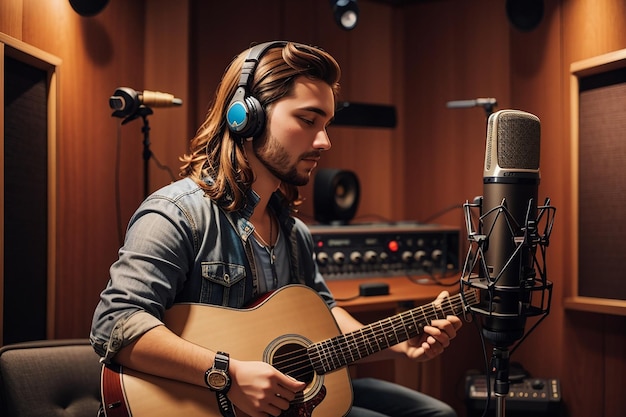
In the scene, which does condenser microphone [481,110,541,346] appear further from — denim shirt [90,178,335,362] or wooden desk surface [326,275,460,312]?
wooden desk surface [326,275,460,312]

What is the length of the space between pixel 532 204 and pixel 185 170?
1.01m

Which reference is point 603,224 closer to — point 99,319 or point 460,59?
point 460,59

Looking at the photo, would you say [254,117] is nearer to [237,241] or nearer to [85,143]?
[237,241]

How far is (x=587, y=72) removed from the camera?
2484mm

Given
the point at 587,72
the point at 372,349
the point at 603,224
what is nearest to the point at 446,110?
the point at 587,72

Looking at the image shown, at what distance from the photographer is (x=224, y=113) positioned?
69.4 inches

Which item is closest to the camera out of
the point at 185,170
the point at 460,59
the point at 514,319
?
the point at 514,319

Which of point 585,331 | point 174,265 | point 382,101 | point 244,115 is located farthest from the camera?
point 382,101

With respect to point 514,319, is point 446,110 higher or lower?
higher

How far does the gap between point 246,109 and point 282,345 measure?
62 cm

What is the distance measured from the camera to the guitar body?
138 centimetres

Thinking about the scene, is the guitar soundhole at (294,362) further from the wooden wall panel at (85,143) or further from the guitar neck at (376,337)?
the wooden wall panel at (85,143)

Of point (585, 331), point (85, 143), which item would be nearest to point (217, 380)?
point (85, 143)

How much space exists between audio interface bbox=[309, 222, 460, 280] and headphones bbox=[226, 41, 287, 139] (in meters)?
1.07
